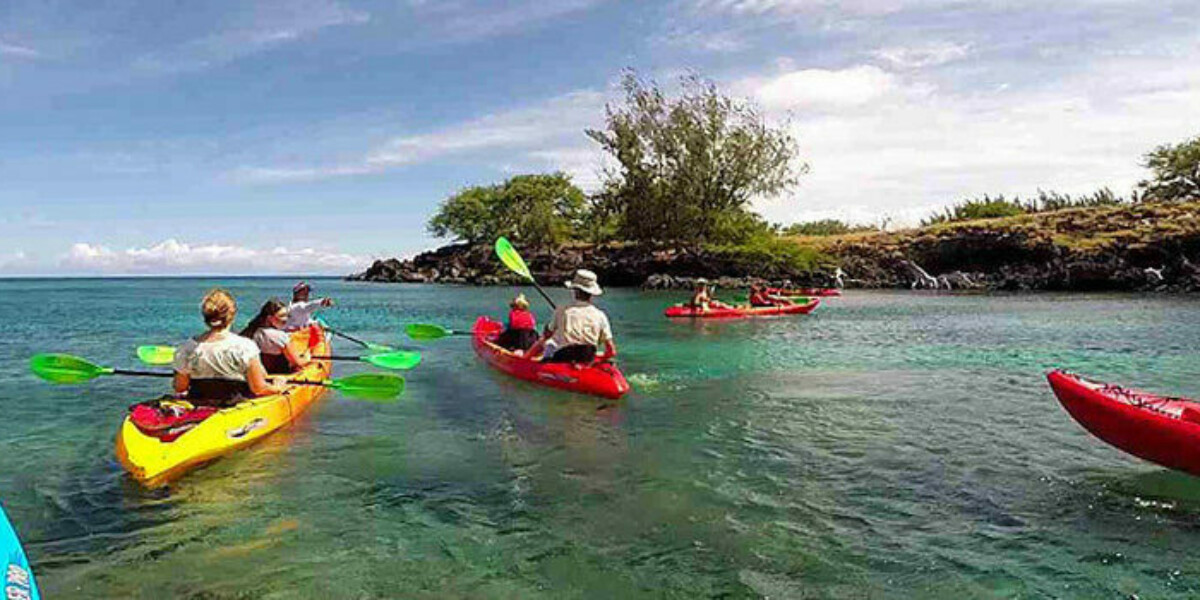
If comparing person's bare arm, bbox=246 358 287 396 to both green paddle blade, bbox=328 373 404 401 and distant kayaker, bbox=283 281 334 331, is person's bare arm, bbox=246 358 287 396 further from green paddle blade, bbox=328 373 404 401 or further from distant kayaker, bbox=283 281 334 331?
distant kayaker, bbox=283 281 334 331

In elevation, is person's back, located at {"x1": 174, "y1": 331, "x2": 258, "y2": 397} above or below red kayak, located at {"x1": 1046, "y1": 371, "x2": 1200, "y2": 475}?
above

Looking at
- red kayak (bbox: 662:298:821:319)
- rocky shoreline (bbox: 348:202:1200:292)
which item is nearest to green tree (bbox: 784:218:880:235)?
rocky shoreline (bbox: 348:202:1200:292)

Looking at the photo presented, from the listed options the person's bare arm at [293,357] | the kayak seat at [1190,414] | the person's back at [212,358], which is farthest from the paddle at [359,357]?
the kayak seat at [1190,414]

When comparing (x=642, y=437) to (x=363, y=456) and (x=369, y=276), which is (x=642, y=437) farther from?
(x=369, y=276)

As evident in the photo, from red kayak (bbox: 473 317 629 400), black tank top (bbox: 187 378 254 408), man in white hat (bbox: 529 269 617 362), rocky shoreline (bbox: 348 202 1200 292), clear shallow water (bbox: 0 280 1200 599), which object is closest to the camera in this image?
clear shallow water (bbox: 0 280 1200 599)

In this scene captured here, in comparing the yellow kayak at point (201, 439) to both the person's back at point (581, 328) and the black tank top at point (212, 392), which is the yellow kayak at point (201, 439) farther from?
the person's back at point (581, 328)

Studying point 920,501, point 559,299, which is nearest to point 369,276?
point 559,299

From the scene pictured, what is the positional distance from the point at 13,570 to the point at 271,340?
26.8 feet

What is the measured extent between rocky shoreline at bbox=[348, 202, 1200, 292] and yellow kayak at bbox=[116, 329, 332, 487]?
141 ft

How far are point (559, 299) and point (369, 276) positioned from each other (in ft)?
182

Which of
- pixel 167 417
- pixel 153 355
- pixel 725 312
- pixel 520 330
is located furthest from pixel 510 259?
→ pixel 725 312

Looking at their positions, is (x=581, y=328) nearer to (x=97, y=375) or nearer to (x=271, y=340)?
(x=271, y=340)

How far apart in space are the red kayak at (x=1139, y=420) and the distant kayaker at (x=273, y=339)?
9601mm

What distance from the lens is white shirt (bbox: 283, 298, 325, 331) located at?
601 inches
